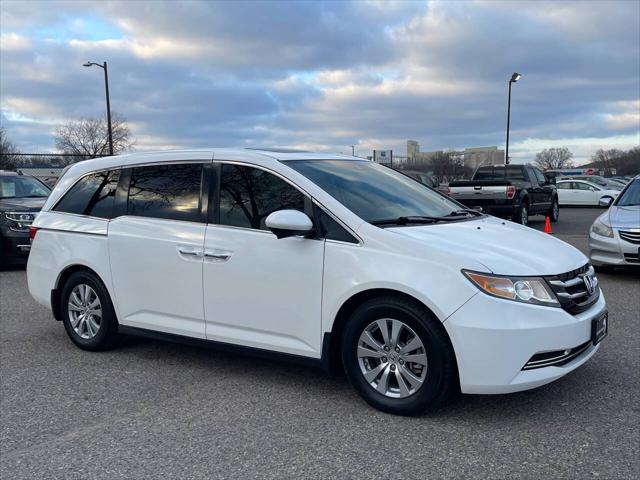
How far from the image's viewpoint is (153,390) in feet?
15.0

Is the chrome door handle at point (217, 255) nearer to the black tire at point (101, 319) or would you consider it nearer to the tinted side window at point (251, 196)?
the tinted side window at point (251, 196)

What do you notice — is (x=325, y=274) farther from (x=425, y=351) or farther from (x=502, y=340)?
(x=502, y=340)

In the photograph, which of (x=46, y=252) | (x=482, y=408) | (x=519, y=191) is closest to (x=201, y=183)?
(x=46, y=252)

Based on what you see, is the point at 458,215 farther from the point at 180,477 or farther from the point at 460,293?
the point at 180,477

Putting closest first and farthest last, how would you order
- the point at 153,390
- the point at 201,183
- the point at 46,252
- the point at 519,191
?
the point at 153,390
the point at 201,183
the point at 46,252
the point at 519,191


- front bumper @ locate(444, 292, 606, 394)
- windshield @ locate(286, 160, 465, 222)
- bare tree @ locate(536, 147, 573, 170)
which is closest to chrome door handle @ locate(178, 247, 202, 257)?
windshield @ locate(286, 160, 465, 222)

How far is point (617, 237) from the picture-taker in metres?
8.49

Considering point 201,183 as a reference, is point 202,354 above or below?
below

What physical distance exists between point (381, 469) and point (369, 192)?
2.10 meters

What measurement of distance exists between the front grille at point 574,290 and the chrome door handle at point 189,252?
2.47 metres

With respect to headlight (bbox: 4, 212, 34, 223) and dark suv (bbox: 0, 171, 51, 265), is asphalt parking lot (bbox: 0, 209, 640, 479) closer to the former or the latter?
dark suv (bbox: 0, 171, 51, 265)

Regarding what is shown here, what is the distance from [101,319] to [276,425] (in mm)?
2309

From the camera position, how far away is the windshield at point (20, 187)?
11648 mm

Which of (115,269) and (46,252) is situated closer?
(115,269)
